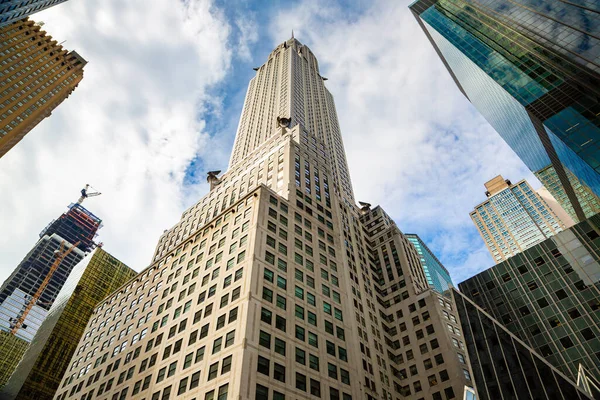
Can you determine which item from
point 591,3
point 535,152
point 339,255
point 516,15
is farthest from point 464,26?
point 339,255

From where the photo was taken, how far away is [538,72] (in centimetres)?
7025

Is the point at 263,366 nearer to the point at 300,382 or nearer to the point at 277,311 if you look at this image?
the point at 300,382

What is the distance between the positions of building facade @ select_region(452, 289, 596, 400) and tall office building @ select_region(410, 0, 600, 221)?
31.8 meters

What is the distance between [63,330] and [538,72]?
127 m

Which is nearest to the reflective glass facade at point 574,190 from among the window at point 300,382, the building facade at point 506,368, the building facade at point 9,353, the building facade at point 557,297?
the building facade at point 557,297

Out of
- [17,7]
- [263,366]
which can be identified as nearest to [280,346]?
[263,366]

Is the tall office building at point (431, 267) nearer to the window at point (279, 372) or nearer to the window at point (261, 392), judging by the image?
the window at point (279, 372)

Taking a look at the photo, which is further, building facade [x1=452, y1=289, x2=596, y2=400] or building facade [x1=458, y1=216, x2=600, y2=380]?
building facade [x1=458, y1=216, x2=600, y2=380]

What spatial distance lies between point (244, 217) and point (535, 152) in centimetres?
7317

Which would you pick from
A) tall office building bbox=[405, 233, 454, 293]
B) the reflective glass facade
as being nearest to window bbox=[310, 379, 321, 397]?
the reflective glass facade

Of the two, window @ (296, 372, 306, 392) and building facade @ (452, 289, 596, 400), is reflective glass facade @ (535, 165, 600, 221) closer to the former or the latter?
building facade @ (452, 289, 596, 400)

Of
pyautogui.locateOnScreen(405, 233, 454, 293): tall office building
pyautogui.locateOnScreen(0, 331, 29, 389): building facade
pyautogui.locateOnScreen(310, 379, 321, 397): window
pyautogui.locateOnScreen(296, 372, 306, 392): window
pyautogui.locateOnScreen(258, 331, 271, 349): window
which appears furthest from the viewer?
pyautogui.locateOnScreen(0, 331, 29, 389): building facade

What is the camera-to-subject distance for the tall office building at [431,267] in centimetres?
15100

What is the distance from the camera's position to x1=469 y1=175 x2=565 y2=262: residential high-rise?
172m
